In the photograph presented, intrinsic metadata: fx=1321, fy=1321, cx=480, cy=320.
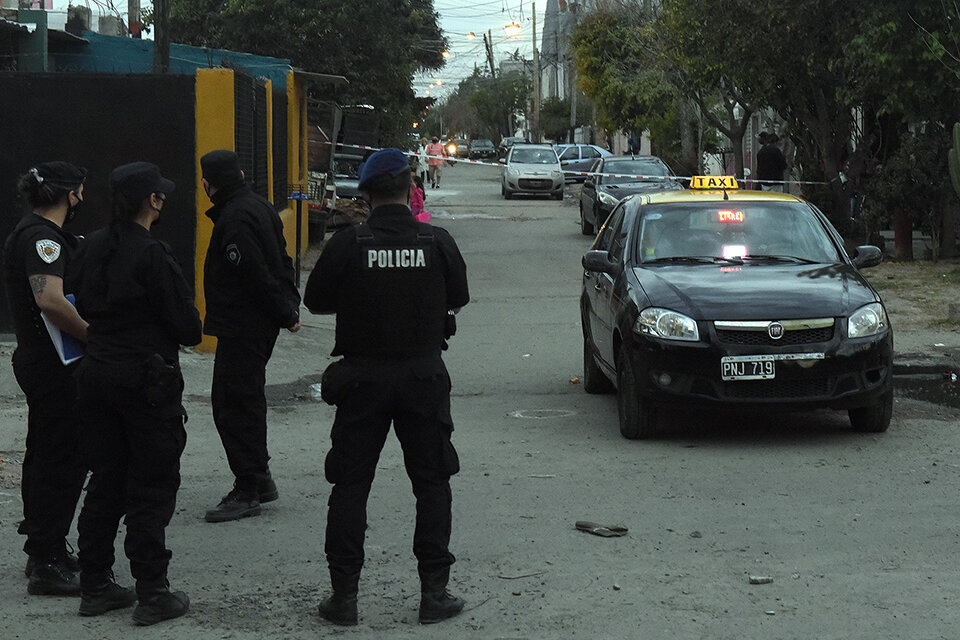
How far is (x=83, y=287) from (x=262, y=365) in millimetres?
1827

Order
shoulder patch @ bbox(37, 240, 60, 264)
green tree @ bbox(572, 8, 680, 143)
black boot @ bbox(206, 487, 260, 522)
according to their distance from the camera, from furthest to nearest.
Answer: green tree @ bbox(572, 8, 680, 143), black boot @ bbox(206, 487, 260, 522), shoulder patch @ bbox(37, 240, 60, 264)

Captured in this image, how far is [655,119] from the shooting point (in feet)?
155

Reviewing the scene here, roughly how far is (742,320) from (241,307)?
320 centimetres

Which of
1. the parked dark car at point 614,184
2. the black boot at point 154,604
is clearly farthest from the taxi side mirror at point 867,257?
the parked dark car at point 614,184

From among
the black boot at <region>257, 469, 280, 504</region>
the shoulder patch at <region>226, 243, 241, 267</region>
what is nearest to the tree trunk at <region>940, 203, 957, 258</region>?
the black boot at <region>257, 469, 280, 504</region>

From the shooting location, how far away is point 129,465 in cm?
518

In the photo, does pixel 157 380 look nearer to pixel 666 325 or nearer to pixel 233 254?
pixel 233 254

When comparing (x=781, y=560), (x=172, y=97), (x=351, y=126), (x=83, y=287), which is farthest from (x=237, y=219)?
(x=351, y=126)

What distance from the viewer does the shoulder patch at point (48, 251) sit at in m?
5.35

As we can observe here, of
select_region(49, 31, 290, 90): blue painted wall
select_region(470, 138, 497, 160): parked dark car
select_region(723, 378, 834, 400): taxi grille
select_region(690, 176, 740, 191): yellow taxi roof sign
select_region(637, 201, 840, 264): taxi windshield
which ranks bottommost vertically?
select_region(723, 378, 834, 400): taxi grille

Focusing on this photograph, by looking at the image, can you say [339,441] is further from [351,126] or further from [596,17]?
[596,17]

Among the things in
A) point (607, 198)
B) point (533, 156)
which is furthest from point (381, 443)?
point (533, 156)

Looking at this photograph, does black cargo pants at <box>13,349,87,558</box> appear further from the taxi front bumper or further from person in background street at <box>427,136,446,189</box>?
person in background street at <box>427,136,446,189</box>

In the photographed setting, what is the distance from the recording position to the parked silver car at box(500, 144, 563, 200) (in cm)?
3884
